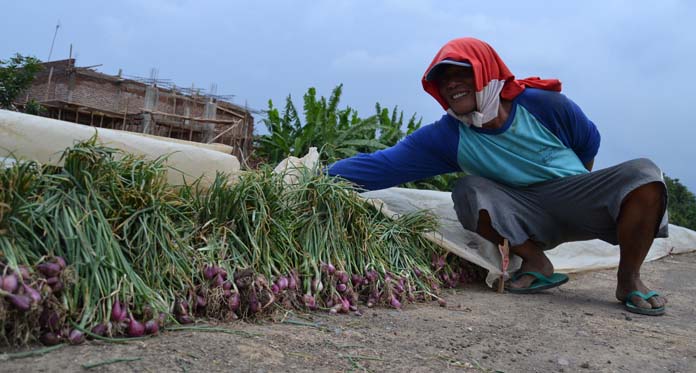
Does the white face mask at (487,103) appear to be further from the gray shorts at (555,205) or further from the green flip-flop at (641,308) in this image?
the green flip-flop at (641,308)

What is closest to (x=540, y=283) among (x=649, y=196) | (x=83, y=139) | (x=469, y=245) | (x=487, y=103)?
(x=469, y=245)

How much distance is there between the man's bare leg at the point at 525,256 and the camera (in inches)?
111

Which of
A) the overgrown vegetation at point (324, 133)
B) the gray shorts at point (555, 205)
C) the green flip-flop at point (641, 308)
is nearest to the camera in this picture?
the green flip-flop at point (641, 308)

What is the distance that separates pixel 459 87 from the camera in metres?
2.65

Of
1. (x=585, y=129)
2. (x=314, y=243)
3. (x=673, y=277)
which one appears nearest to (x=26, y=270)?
(x=314, y=243)

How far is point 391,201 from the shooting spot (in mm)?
3188

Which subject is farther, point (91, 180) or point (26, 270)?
point (91, 180)

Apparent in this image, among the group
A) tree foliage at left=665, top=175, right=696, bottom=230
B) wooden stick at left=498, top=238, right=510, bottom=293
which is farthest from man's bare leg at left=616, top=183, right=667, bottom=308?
tree foliage at left=665, top=175, right=696, bottom=230

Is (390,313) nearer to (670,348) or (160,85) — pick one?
(670,348)

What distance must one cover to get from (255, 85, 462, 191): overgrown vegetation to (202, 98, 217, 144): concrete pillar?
5.06 metres

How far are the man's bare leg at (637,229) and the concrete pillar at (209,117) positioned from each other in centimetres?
1059

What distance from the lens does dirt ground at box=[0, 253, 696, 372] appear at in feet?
4.20

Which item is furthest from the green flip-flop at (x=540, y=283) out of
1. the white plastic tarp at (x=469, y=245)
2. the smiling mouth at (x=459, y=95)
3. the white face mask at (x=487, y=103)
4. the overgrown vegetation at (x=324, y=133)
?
the overgrown vegetation at (x=324, y=133)

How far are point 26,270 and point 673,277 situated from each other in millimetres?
→ 3982
